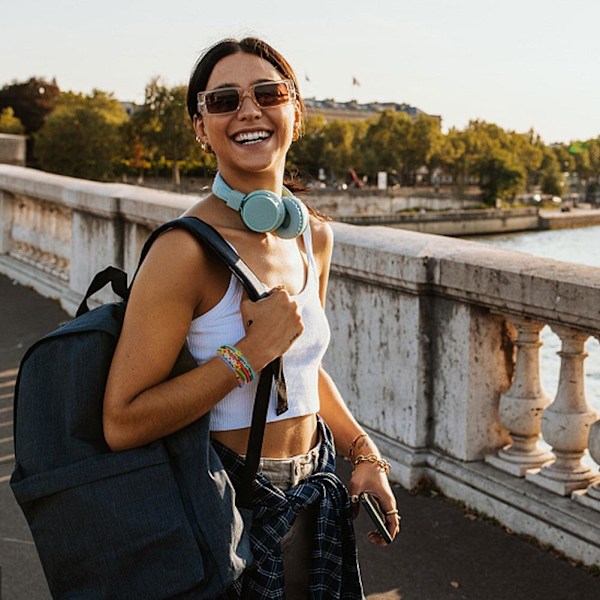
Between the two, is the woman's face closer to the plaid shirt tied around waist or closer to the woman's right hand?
the woman's right hand

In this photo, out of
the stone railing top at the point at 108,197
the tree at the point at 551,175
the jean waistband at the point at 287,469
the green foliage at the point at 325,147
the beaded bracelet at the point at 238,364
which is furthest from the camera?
Answer: the tree at the point at 551,175

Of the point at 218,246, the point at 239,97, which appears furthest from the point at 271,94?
the point at 218,246

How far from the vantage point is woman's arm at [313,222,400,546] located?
2.04m

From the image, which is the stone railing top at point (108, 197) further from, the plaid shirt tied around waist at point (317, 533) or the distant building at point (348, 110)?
the distant building at point (348, 110)

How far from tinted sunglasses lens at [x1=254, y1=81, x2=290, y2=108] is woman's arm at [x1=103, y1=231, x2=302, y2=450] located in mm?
317

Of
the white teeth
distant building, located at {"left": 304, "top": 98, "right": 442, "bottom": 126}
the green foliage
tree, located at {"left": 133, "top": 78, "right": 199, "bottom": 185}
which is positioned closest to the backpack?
the white teeth

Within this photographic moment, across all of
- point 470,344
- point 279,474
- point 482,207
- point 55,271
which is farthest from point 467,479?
point 482,207

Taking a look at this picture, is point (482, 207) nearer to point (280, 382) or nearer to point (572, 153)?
point (572, 153)

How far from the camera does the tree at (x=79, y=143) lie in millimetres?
80500

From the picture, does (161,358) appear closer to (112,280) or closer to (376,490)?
(112,280)

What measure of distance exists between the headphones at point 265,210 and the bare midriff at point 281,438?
1.08 feet

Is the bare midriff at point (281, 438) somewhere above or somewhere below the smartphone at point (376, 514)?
above

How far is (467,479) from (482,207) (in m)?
108

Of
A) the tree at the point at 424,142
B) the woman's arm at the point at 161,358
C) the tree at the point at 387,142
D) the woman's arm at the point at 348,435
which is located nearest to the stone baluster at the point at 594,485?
the woman's arm at the point at 348,435
